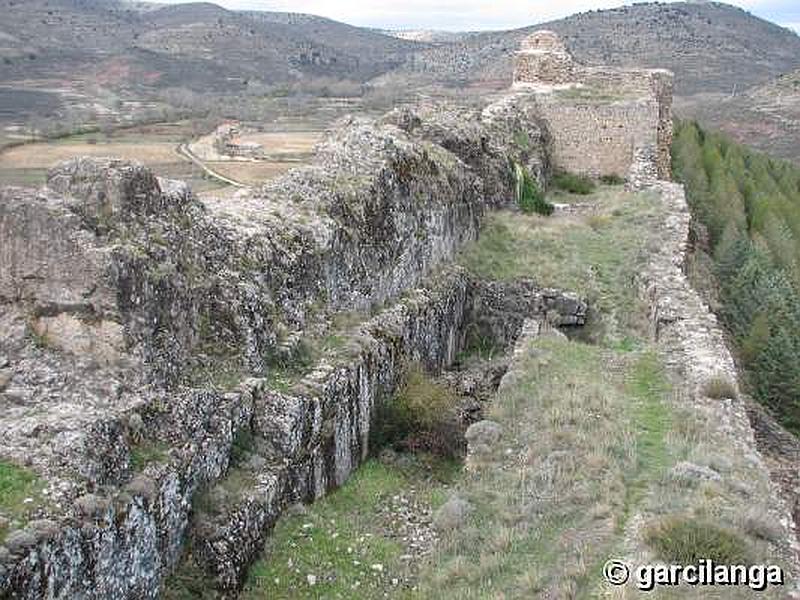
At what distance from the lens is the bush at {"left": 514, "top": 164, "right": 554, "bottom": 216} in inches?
702

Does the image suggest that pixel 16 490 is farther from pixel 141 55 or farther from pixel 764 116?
pixel 764 116

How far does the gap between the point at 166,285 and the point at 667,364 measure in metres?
5.55

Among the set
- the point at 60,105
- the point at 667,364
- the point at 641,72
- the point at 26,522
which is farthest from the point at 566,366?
the point at 60,105

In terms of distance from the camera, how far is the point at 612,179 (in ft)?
68.9

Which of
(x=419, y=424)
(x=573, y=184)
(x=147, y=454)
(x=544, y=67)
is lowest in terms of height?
(x=419, y=424)

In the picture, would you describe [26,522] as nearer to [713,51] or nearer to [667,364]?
[667,364]

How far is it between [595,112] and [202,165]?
9.59 m

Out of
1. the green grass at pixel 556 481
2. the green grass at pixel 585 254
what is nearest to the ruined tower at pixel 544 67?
the green grass at pixel 585 254

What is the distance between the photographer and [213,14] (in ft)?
384

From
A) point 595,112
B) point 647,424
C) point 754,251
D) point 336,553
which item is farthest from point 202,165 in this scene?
point 336,553

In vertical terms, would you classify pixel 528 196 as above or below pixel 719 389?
above

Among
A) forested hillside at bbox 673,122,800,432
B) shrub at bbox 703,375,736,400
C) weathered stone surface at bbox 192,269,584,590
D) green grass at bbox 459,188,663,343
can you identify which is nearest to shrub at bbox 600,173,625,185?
forested hillside at bbox 673,122,800,432

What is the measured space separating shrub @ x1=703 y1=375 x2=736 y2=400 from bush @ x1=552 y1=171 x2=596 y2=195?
12.1 meters

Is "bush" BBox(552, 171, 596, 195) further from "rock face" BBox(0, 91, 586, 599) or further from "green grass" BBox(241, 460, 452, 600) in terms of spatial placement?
"green grass" BBox(241, 460, 452, 600)
